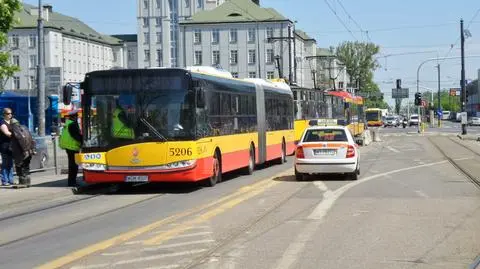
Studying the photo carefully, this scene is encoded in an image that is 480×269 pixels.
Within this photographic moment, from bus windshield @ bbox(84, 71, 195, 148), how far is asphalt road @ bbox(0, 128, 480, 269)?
131 cm

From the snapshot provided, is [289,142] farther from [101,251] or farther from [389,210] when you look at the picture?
[101,251]

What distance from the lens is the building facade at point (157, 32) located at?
128m

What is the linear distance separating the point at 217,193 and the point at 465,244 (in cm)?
821

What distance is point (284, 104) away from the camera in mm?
29453

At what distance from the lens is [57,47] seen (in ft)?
398

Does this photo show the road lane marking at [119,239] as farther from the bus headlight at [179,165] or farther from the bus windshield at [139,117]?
the bus windshield at [139,117]

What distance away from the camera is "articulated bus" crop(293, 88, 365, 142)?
37.6m

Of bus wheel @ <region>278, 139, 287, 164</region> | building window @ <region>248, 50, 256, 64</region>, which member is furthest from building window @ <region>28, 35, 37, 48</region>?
bus wheel @ <region>278, 139, 287, 164</region>

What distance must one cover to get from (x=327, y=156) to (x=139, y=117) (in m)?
5.35

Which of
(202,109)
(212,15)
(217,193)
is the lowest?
(217,193)

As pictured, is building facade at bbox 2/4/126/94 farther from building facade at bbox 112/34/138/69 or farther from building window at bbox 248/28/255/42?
building window at bbox 248/28/255/42

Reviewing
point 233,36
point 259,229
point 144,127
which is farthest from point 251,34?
point 259,229

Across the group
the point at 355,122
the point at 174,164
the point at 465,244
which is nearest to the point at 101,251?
the point at 465,244

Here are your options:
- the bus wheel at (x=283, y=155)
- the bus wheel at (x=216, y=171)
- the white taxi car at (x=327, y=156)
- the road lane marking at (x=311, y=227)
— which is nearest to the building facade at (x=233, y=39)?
the bus wheel at (x=283, y=155)
